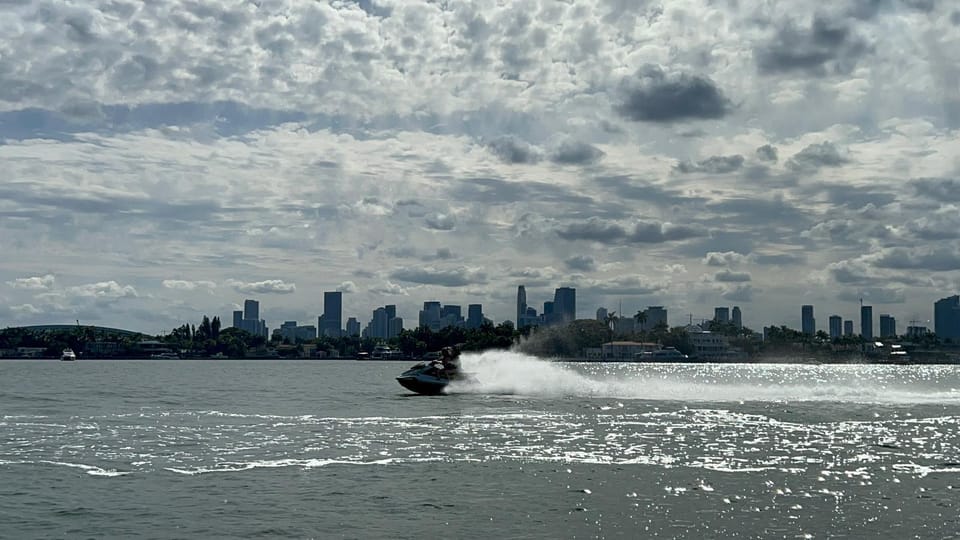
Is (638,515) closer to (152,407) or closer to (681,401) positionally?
(152,407)

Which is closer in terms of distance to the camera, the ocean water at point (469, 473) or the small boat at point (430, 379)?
the ocean water at point (469, 473)

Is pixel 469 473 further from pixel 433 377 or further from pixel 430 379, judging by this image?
pixel 433 377

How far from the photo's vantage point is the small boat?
93.8 meters

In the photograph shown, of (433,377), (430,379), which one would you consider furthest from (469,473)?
(433,377)

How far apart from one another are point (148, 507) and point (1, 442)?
75.5 feet

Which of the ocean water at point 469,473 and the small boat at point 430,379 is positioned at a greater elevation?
the small boat at point 430,379

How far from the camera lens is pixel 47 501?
116ft

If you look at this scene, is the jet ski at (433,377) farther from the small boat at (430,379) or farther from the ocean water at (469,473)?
the ocean water at (469,473)

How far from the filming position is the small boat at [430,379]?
93.8 metres

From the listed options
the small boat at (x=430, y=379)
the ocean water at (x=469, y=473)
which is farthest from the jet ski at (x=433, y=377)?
the ocean water at (x=469, y=473)

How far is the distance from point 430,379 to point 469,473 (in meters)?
51.9

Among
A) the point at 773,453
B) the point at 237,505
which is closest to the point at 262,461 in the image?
the point at 237,505

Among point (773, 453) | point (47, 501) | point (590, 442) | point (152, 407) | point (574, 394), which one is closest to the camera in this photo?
point (47, 501)

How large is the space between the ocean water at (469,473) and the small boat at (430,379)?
15302 millimetres
